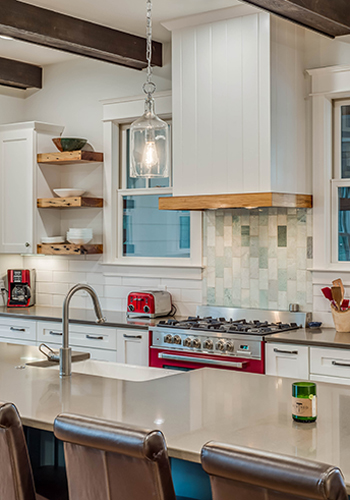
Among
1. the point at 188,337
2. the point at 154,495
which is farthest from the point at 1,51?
the point at 154,495

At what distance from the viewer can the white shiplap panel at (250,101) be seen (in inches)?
172

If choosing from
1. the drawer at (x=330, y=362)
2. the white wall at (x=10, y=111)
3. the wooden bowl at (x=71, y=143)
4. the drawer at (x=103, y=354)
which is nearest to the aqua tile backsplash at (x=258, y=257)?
the drawer at (x=330, y=362)

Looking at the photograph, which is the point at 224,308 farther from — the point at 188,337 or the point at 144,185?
the point at 144,185

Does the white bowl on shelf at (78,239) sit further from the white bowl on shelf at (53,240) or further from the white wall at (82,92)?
the white wall at (82,92)

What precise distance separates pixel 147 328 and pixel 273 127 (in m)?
1.66

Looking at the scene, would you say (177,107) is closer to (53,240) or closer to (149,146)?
(53,240)

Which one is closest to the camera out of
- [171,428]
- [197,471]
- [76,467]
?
[76,467]

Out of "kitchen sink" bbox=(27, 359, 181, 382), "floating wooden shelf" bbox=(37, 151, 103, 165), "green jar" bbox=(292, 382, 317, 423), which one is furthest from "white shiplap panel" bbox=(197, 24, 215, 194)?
"green jar" bbox=(292, 382, 317, 423)

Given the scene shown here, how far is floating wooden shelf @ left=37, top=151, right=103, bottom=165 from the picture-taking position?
18.0 ft

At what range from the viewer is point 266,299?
481cm

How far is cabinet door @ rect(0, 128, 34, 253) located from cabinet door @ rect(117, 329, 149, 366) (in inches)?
54.8

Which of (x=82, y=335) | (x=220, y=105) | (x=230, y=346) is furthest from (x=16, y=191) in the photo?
(x=230, y=346)

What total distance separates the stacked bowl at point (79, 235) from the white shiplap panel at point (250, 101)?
1728 millimetres

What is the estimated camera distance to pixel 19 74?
592 centimetres
